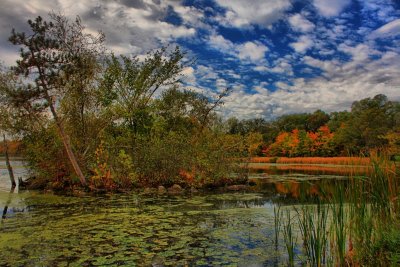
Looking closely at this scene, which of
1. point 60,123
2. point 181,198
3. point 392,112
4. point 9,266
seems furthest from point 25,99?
point 392,112

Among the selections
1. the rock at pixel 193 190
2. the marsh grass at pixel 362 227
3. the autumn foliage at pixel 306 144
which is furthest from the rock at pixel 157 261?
the autumn foliage at pixel 306 144

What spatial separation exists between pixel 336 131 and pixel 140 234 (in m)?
50.8

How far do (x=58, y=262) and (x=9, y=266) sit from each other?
76 cm

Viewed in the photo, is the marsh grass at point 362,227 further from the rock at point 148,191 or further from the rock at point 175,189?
the rock at point 175,189

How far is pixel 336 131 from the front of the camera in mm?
53031

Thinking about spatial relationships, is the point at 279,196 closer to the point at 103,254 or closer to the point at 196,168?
the point at 196,168

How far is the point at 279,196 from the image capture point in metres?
15.2

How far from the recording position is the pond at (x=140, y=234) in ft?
19.6

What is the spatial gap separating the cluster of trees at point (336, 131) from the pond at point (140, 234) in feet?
72.4

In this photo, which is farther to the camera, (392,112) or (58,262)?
(392,112)

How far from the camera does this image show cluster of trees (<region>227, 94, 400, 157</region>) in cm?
4286

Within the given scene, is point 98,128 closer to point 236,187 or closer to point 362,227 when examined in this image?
point 236,187

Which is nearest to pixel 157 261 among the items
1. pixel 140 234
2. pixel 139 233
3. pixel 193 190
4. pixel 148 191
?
pixel 140 234

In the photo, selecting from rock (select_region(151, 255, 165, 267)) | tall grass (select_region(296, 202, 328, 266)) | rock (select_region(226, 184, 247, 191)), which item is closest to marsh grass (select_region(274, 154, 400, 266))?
tall grass (select_region(296, 202, 328, 266))
